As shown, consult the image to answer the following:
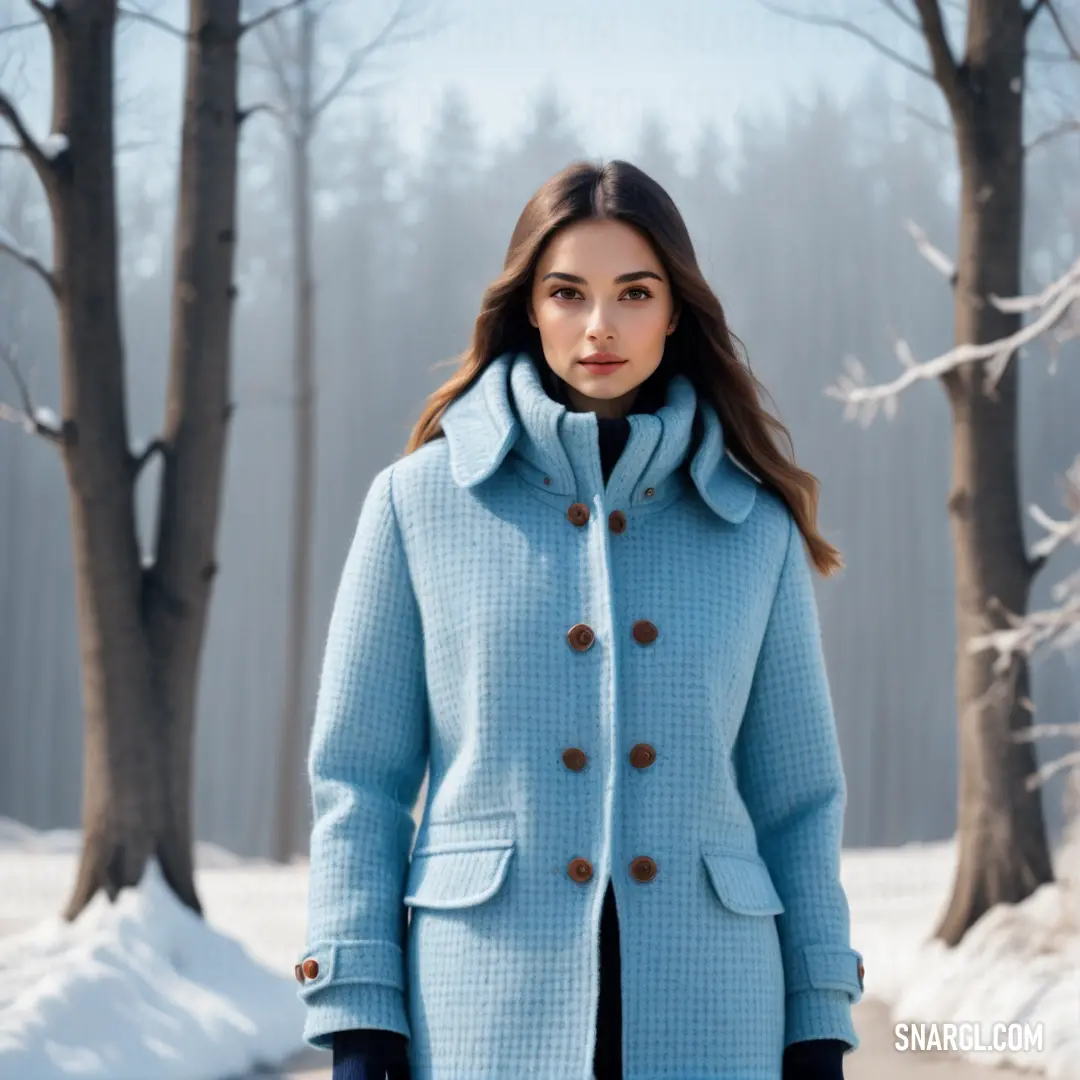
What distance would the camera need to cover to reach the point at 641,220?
187 centimetres

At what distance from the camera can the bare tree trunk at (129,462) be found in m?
5.37

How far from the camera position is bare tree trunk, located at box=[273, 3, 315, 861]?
38.3 feet

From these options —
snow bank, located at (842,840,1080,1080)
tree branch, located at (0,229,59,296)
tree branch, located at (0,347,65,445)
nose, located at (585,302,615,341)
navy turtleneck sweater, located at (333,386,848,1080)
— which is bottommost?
snow bank, located at (842,840,1080,1080)

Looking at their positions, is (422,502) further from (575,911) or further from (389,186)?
(389,186)

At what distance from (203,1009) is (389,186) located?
10.7 m

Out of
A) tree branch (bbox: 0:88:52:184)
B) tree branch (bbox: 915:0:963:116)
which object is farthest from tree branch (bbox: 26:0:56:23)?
tree branch (bbox: 915:0:963:116)

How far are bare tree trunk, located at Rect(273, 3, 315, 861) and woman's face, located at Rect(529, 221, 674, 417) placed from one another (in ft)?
32.3

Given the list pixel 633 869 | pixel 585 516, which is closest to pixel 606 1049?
pixel 633 869

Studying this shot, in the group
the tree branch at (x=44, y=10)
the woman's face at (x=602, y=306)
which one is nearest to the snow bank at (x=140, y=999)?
the tree branch at (x=44, y=10)

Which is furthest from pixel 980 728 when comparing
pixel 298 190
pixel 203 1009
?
pixel 298 190

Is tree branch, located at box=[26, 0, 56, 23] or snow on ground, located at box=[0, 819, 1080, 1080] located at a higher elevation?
tree branch, located at box=[26, 0, 56, 23]

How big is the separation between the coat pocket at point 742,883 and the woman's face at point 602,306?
0.53 meters

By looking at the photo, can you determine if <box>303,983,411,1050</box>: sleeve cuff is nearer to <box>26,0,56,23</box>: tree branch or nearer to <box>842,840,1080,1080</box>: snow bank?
<box>842,840,1080,1080</box>: snow bank

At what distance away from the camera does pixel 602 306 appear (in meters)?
1.86
